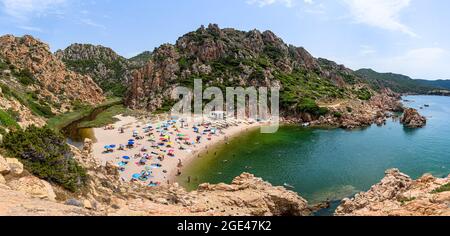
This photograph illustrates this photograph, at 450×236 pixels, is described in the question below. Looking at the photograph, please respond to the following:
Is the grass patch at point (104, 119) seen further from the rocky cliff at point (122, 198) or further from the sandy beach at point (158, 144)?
the rocky cliff at point (122, 198)

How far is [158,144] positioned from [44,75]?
82.8 metres

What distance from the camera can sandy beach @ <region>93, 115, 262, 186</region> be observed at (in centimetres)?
5150

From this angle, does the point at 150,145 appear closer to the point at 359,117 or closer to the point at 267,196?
the point at 267,196

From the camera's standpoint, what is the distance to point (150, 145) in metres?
65.8

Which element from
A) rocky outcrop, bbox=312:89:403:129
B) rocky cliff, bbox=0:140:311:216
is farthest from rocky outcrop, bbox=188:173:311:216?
rocky outcrop, bbox=312:89:403:129

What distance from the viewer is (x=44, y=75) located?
12481cm

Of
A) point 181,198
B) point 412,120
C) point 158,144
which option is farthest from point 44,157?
point 412,120

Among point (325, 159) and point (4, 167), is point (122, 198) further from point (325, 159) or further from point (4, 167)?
point (325, 159)

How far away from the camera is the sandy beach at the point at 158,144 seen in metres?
51.5

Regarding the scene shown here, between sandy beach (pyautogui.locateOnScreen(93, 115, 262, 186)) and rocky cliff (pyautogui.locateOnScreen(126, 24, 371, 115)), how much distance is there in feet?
109

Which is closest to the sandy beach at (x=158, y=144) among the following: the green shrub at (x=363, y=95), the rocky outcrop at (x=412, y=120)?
the rocky outcrop at (x=412, y=120)

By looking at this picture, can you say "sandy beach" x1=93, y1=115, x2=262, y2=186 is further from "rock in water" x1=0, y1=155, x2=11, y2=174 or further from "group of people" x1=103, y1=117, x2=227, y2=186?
"rock in water" x1=0, y1=155, x2=11, y2=174

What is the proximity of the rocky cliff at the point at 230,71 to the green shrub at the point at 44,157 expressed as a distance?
94.7 m

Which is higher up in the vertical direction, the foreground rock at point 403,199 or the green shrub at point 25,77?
the green shrub at point 25,77
